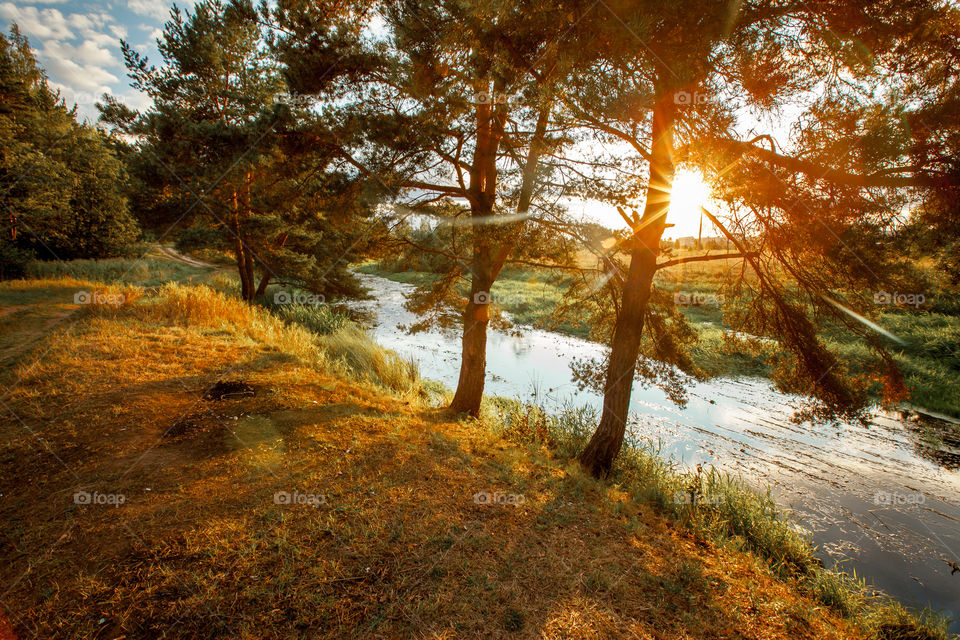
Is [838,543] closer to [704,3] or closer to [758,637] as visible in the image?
[758,637]

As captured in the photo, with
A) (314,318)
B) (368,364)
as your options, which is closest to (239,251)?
(314,318)

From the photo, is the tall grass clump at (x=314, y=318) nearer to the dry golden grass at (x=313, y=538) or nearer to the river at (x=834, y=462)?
Result: the river at (x=834, y=462)

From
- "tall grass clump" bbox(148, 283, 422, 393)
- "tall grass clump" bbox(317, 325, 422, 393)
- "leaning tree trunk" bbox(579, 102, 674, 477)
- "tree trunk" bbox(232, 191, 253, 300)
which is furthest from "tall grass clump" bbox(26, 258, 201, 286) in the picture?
"leaning tree trunk" bbox(579, 102, 674, 477)

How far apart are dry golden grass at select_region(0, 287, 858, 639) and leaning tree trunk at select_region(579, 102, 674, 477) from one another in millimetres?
772

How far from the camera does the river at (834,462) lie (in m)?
5.56

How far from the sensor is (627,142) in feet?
18.5

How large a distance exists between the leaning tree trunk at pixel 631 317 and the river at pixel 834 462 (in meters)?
2.16

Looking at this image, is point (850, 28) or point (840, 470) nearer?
point (850, 28)

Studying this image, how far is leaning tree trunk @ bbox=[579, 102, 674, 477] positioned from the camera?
5.55 metres

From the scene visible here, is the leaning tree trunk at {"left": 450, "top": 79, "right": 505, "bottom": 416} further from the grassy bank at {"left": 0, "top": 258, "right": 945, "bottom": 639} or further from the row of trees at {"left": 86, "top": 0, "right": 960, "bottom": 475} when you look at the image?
the grassy bank at {"left": 0, "top": 258, "right": 945, "bottom": 639}

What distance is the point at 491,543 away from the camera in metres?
3.46

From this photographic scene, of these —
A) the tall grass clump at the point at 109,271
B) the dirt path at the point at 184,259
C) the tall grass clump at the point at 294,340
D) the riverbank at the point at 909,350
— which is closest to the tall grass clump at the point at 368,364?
the tall grass clump at the point at 294,340

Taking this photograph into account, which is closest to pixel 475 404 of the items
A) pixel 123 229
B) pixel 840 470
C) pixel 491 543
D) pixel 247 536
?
pixel 491 543

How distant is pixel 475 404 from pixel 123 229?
28.0m
